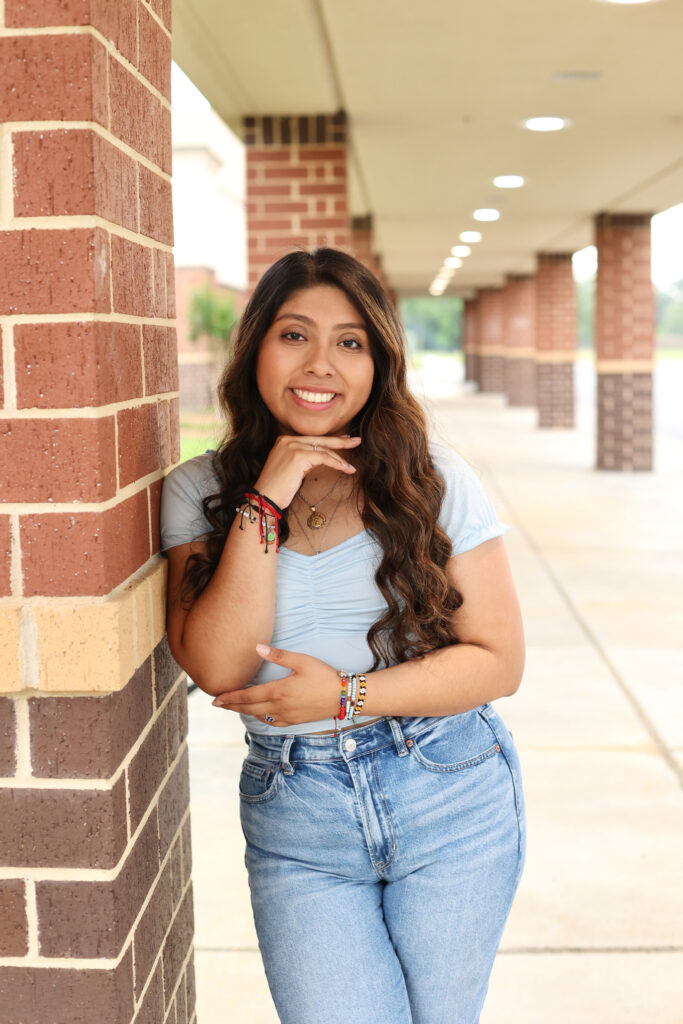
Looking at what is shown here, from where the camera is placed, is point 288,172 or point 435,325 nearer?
point 288,172

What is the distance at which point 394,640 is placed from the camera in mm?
1814

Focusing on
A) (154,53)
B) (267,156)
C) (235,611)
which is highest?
(267,156)

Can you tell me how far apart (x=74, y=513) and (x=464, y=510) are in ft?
2.29

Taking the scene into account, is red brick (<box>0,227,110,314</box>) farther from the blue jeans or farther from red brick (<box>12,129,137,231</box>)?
the blue jeans

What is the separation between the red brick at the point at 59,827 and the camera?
147 cm

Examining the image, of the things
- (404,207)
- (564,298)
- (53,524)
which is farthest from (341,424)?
(564,298)

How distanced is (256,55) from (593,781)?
418 centimetres

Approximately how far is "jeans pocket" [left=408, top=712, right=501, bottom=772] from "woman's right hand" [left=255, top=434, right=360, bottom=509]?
0.44 meters

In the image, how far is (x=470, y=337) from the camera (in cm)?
3894

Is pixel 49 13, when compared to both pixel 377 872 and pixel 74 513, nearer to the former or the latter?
pixel 74 513

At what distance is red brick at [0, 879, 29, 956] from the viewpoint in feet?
4.88

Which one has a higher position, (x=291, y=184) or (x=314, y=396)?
(x=291, y=184)

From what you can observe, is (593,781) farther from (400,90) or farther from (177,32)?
(400,90)

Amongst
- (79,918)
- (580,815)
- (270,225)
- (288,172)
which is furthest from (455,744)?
(288,172)
